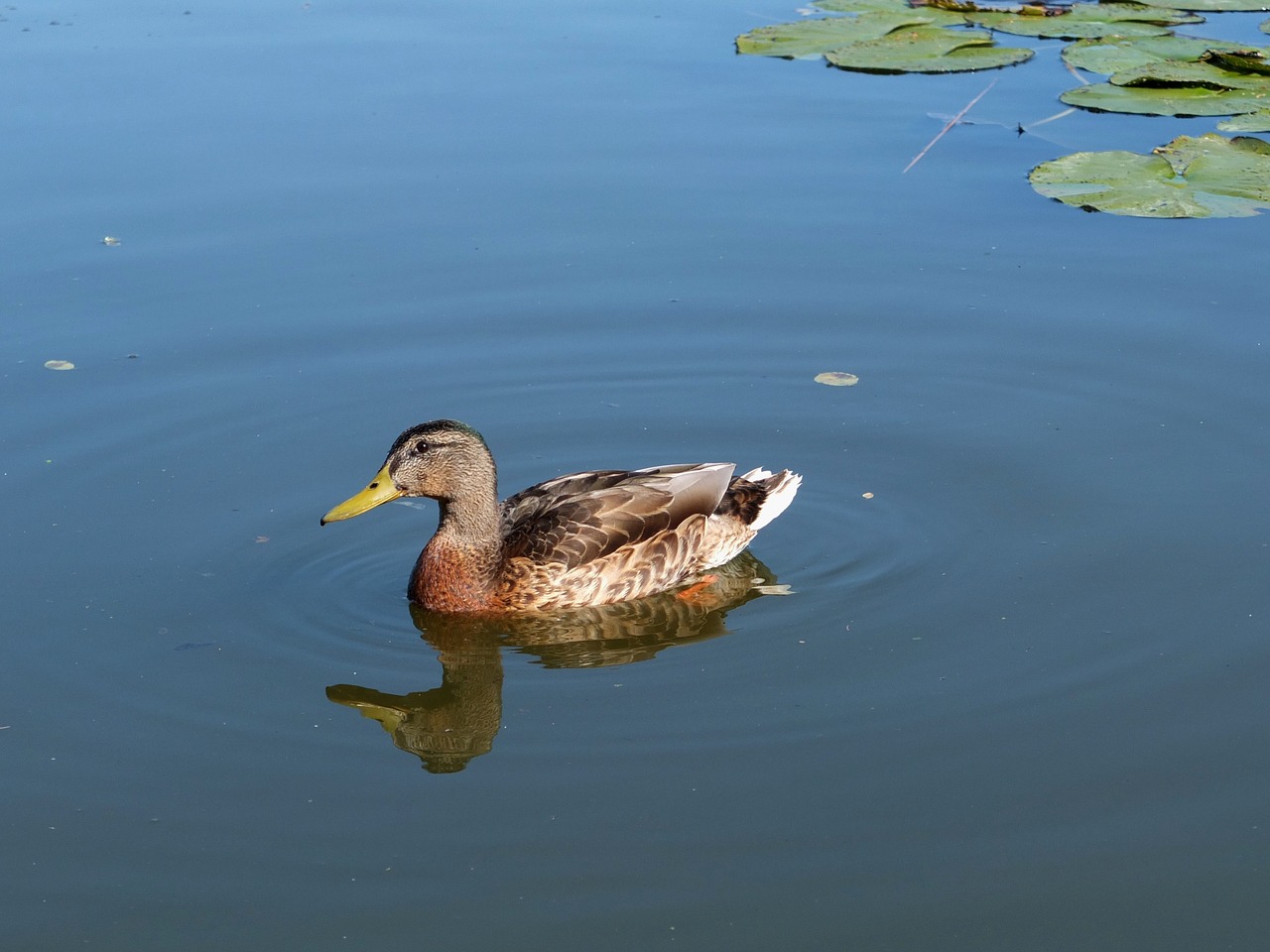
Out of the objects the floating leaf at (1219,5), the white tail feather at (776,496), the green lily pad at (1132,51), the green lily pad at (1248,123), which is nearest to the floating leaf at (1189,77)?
the green lily pad at (1132,51)

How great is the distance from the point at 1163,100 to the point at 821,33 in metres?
3.73

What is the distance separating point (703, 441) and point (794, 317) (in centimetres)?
166

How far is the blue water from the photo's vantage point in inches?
237

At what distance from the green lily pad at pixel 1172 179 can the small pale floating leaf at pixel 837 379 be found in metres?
2.78

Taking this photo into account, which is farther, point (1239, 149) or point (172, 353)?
point (1239, 149)

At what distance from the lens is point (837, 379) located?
34.4 feet

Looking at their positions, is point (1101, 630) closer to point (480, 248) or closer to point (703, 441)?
point (703, 441)

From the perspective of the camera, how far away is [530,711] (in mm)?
7258

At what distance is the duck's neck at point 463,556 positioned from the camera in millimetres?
8438

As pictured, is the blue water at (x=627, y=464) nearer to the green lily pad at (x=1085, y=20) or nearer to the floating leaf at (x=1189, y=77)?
the floating leaf at (x=1189, y=77)

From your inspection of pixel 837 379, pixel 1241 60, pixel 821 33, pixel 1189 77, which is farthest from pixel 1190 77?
pixel 837 379

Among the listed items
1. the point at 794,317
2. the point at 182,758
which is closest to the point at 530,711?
the point at 182,758

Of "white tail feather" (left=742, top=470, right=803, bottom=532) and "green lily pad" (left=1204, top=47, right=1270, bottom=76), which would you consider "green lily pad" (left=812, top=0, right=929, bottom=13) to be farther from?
"white tail feather" (left=742, top=470, right=803, bottom=532)

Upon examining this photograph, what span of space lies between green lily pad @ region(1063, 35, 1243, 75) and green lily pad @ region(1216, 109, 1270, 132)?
1359 millimetres
